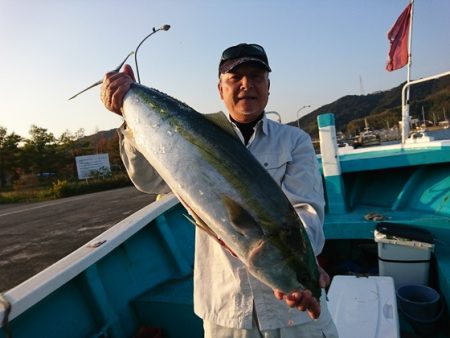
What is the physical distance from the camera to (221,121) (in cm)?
189

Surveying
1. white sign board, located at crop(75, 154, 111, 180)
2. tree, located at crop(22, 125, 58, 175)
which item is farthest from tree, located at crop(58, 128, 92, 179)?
white sign board, located at crop(75, 154, 111, 180)

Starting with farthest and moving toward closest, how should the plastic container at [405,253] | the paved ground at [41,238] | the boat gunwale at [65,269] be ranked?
the paved ground at [41,238] → the plastic container at [405,253] → the boat gunwale at [65,269]

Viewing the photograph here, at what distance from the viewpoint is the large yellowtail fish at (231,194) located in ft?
5.11

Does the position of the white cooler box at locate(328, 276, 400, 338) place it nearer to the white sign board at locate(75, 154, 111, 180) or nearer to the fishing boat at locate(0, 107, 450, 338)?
the fishing boat at locate(0, 107, 450, 338)

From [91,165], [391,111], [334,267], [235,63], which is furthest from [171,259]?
Result: [391,111]

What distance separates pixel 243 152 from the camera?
1.77 m

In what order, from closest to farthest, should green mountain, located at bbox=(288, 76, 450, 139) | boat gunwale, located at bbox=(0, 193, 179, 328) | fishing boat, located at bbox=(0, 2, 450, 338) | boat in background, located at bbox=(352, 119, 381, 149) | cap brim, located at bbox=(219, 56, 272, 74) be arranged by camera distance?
cap brim, located at bbox=(219, 56, 272, 74)
boat gunwale, located at bbox=(0, 193, 179, 328)
fishing boat, located at bbox=(0, 2, 450, 338)
boat in background, located at bbox=(352, 119, 381, 149)
green mountain, located at bbox=(288, 76, 450, 139)

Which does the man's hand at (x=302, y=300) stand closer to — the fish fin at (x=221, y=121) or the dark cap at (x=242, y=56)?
the fish fin at (x=221, y=121)

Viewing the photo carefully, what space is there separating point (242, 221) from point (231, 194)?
143mm

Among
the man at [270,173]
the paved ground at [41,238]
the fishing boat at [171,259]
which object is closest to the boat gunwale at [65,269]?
the fishing boat at [171,259]

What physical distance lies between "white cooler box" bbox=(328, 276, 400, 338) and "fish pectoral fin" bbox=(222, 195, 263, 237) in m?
1.94

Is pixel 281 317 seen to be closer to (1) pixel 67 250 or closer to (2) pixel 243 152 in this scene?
(2) pixel 243 152

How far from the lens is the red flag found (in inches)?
340

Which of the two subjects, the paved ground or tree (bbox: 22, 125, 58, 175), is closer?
the paved ground
